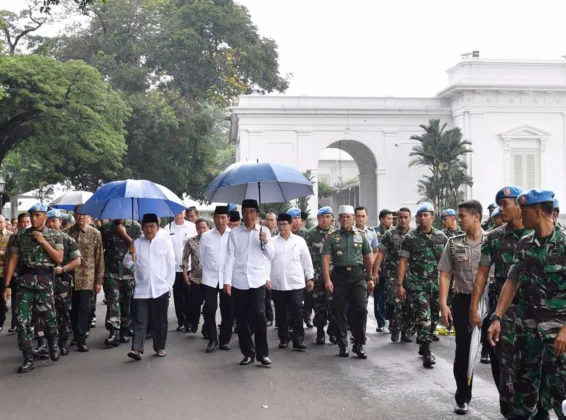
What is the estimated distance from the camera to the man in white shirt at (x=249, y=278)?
8.76 meters

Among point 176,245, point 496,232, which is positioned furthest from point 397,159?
point 496,232

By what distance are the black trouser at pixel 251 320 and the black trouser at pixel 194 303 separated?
255 centimetres

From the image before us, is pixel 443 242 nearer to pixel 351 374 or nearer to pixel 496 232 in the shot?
pixel 351 374

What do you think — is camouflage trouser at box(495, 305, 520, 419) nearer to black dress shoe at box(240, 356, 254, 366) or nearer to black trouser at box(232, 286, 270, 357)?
black trouser at box(232, 286, 270, 357)

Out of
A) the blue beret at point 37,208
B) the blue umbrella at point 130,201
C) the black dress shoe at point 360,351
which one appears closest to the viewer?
the blue beret at point 37,208

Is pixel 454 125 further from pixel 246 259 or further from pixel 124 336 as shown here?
pixel 246 259

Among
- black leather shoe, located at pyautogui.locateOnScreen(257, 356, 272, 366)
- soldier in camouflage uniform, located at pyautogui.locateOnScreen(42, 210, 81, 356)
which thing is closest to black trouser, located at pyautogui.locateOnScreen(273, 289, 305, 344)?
black leather shoe, located at pyautogui.locateOnScreen(257, 356, 272, 366)

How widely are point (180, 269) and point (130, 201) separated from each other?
1.78 meters

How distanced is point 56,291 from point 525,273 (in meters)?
6.67

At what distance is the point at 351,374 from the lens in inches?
322

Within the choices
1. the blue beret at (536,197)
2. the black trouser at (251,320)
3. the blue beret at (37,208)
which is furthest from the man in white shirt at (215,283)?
the blue beret at (536,197)

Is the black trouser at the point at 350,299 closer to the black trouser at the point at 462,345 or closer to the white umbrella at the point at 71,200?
the black trouser at the point at 462,345

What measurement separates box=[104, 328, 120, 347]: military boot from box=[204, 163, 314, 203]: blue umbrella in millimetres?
2393

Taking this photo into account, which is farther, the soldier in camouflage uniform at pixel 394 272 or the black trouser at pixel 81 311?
the soldier in camouflage uniform at pixel 394 272
